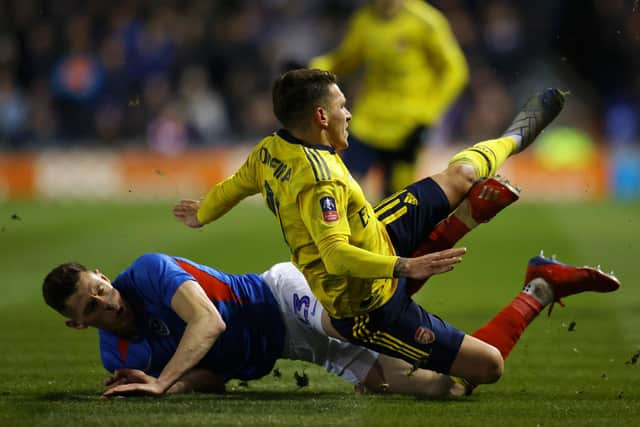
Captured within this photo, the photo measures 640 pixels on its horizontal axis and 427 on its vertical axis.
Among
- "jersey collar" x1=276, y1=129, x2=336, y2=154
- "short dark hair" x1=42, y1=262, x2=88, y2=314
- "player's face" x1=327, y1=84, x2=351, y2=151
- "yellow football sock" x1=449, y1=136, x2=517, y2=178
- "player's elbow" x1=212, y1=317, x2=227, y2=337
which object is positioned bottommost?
"player's elbow" x1=212, y1=317, x2=227, y2=337

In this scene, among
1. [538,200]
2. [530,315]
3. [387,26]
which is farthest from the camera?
[538,200]

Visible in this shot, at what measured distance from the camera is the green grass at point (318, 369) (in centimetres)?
578

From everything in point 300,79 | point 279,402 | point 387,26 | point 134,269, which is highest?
point 387,26

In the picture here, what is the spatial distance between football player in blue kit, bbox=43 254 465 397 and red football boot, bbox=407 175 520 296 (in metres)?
0.51

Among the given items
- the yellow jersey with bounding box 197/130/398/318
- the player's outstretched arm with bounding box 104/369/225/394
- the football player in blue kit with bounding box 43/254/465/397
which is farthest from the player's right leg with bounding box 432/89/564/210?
the player's outstretched arm with bounding box 104/369/225/394

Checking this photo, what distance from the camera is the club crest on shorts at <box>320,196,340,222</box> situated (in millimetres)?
5703

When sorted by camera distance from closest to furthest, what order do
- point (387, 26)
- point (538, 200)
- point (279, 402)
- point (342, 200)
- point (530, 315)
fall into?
point (342, 200), point (279, 402), point (530, 315), point (387, 26), point (538, 200)

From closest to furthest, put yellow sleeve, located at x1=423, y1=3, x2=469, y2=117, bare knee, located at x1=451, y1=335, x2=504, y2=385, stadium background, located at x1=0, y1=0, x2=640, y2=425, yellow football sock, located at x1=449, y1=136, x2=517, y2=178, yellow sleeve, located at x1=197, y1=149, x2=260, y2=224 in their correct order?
bare knee, located at x1=451, y1=335, x2=504, y2=385
yellow sleeve, located at x1=197, y1=149, x2=260, y2=224
yellow football sock, located at x1=449, y1=136, x2=517, y2=178
yellow sleeve, located at x1=423, y1=3, x2=469, y2=117
stadium background, located at x1=0, y1=0, x2=640, y2=425

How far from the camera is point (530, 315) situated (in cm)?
666

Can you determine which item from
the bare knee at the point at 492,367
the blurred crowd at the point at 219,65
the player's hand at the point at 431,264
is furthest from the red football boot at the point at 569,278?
the blurred crowd at the point at 219,65

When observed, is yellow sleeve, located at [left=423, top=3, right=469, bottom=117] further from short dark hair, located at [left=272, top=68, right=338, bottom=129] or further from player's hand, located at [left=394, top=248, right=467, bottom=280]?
player's hand, located at [left=394, top=248, right=467, bottom=280]

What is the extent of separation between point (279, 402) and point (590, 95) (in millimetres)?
15470

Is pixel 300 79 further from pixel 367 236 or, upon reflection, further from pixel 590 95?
pixel 590 95

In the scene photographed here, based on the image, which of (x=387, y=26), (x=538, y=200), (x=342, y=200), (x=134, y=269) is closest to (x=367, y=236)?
(x=342, y=200)
